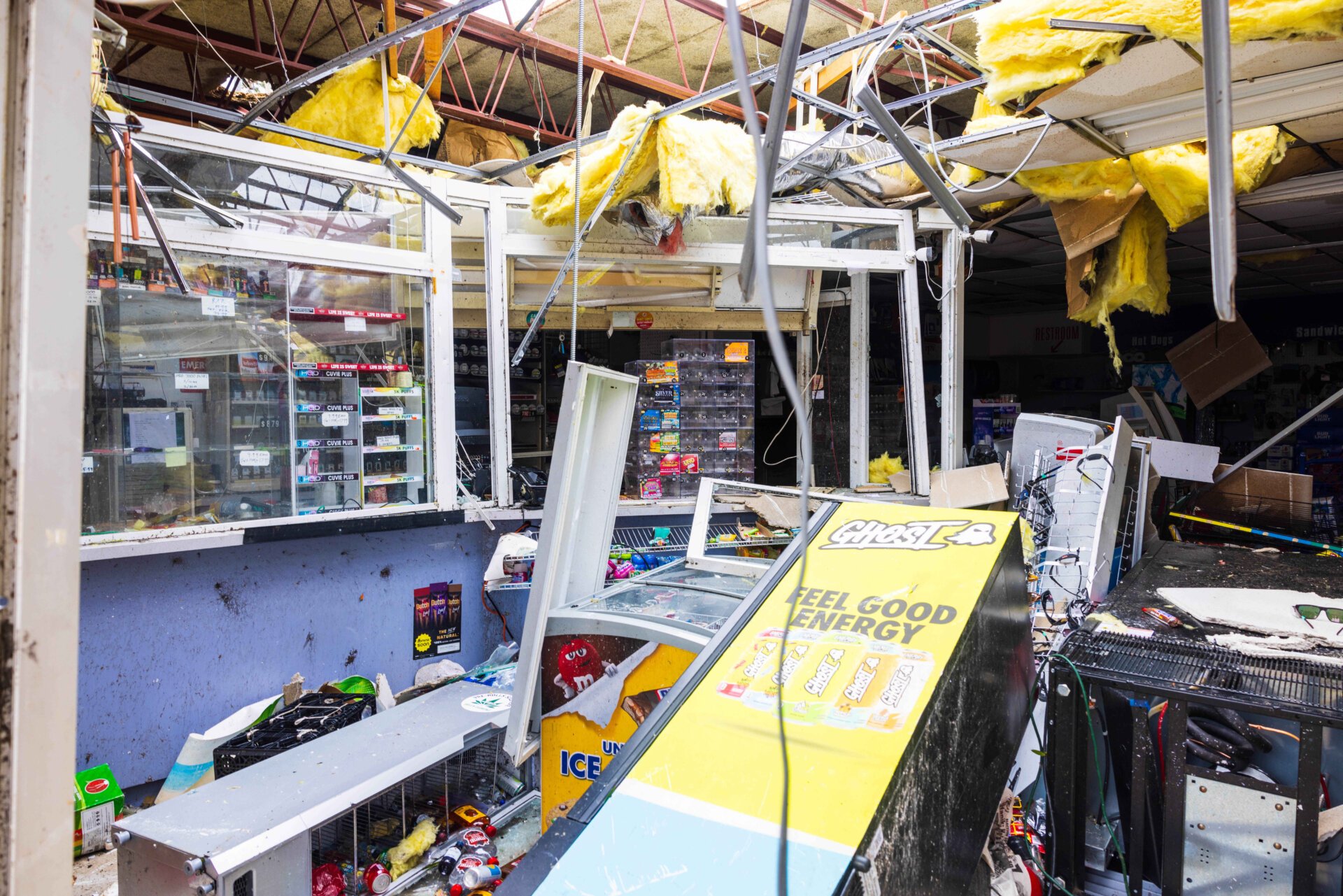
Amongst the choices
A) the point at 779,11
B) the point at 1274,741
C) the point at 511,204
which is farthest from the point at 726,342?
the point at 1274,741

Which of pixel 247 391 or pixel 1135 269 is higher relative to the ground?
pixel 1135 269

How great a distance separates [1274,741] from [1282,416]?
29.8 feet

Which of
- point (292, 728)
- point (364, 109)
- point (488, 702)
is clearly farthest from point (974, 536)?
point (364, 109)

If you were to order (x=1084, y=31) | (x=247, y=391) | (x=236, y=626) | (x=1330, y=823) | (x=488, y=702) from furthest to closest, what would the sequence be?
(x=247, y=391) < (x=236, y=626) < (x=488, y=702) < (x=1084, y=31) < (x=1330, y=823)

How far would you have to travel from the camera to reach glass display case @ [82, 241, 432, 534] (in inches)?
139

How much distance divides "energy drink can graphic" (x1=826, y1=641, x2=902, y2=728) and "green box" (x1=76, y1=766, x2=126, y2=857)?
3.04 m

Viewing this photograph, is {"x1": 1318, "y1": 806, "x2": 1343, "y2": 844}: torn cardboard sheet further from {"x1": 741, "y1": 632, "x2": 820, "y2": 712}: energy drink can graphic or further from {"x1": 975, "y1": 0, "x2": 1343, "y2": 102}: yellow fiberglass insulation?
{"x1": 975, "y1": 0, "x2": 1343, "y2": 102}: yellow fiberglass insulation

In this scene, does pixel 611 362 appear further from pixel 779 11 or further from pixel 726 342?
pixel 779 11

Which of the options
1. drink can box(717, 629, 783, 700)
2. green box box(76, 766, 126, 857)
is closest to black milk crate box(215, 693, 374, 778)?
green box box(76, 766, 126, 857)

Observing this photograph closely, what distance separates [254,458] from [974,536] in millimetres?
3529

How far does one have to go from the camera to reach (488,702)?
125 inches

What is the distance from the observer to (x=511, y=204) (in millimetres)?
4688

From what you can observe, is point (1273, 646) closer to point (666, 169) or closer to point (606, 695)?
point (606, 695)

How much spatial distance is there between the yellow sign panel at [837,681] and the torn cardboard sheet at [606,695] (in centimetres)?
53
